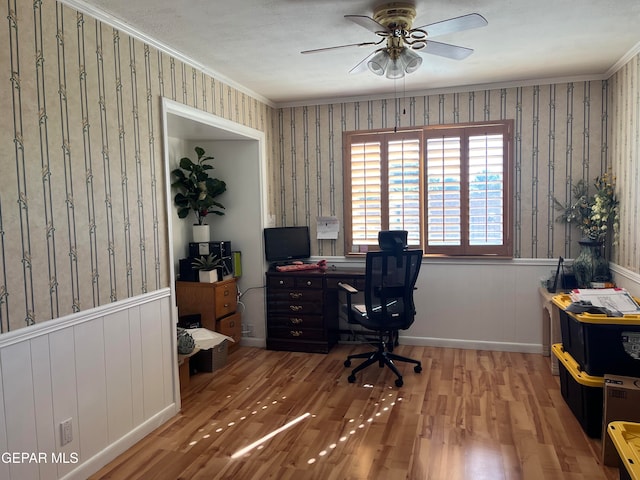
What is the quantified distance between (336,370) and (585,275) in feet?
7.42

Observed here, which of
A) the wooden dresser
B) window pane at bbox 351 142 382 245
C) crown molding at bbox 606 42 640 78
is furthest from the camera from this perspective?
window pane at bbox 351 142 382 245

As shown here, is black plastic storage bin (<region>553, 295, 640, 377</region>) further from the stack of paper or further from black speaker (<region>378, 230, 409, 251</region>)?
black speaker (<region>378, 230, 409, 251</region>)

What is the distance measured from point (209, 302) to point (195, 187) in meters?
1.09

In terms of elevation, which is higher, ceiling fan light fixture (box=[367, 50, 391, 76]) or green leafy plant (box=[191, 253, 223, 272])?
ceiling fan light fixture (box=[367, 50, 391, 76])

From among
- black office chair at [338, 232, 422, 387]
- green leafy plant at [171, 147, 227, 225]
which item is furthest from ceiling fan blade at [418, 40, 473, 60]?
green leafy plant at [171, 147, 227, 225]

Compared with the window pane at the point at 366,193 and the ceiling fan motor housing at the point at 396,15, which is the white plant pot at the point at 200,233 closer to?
the window pane at the point at 366,193

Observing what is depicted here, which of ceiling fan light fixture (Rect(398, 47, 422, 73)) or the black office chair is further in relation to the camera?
the black office chair

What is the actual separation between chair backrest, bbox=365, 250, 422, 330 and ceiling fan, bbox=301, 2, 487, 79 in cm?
135

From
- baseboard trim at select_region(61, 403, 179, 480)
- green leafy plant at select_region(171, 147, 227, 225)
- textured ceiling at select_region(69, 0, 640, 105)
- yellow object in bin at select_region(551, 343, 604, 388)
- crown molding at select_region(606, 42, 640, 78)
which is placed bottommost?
baseboard trim at select_region(61, 403, 179, 480)

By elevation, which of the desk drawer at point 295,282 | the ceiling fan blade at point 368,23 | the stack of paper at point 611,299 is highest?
the ceiling fan blade at point 368,23

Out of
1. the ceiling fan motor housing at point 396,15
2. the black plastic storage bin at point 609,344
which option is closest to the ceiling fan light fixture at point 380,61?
the ceiling fan motor housing at point 396,15

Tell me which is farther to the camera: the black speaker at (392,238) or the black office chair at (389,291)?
the black speaker at (392,238)

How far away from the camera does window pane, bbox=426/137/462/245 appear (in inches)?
174

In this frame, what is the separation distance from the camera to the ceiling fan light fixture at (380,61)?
274 cm
